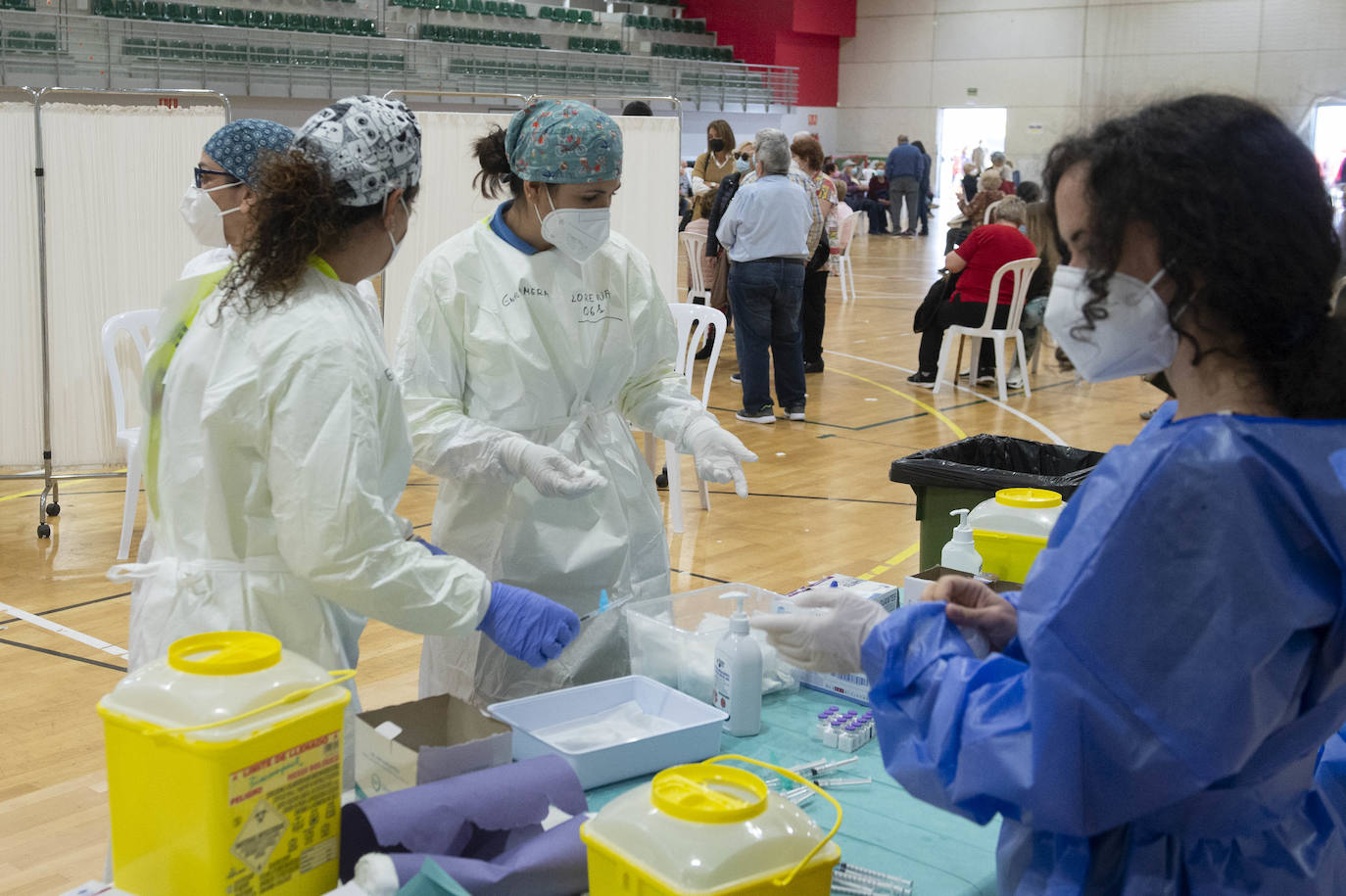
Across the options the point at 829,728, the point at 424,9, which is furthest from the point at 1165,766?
the point at 424,9

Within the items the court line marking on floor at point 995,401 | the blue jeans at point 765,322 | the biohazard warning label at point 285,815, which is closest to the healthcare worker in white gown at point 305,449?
the biohazard warning label at point 285,815

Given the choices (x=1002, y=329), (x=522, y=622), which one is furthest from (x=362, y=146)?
(x=1002, y=329)

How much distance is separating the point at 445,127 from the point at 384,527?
13.9ft

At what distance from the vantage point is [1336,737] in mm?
1413

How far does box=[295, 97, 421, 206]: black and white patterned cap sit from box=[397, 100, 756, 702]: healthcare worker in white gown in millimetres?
597

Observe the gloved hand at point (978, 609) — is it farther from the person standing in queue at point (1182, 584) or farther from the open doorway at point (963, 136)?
the open doorway at point (963, 136)

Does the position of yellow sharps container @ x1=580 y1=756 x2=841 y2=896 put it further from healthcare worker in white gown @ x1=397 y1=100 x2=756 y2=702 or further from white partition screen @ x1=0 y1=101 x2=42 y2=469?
white partition screen @ x1=0 y1=101 x2=42 y2=469

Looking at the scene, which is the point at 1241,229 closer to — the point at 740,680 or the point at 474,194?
the point at 740,680

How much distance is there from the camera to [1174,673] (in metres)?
0.97

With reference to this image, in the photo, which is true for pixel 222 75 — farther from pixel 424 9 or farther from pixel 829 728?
pixel 829 728

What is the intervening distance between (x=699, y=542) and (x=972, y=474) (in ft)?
7.91

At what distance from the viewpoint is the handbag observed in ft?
27.4

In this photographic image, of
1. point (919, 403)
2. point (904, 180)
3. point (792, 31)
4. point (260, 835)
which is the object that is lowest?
point (919, 403)

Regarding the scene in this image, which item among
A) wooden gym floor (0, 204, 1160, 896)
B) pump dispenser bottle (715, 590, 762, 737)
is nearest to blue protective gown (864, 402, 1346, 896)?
pump dispenser bottle (715, 590, 762, 737)
